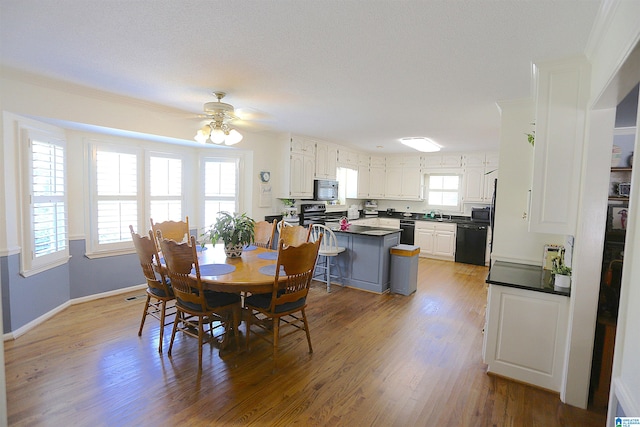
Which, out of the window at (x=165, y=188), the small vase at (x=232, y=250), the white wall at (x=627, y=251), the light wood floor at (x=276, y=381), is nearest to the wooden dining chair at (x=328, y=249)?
the light wood floor at (x=276, y=381)

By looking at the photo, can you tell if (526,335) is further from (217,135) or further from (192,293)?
(217,135)

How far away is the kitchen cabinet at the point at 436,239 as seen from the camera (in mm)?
6676

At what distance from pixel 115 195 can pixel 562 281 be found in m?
4.80

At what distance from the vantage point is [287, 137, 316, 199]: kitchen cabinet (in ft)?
17.5

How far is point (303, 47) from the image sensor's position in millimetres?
2137

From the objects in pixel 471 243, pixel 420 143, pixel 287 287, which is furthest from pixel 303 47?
pixel 471 243

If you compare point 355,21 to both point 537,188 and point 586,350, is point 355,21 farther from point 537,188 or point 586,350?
point 586,350

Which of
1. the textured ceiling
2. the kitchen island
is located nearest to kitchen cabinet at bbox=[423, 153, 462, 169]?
the kitchen island

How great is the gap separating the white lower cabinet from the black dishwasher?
4210 mm

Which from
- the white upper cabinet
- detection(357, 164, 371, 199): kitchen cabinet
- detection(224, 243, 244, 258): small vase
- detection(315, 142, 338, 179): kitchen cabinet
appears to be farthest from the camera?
detection(357, 164, 371, 199): kitchen cabinet

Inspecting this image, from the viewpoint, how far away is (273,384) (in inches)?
93.5

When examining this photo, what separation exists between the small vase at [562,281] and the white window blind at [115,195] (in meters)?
4.67

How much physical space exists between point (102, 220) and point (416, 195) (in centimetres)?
611

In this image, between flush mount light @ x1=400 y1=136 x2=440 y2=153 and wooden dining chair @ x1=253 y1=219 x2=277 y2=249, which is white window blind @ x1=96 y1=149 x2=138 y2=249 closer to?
wooden dining chair @ x1=253 y1=219 x2=277 y2=249
